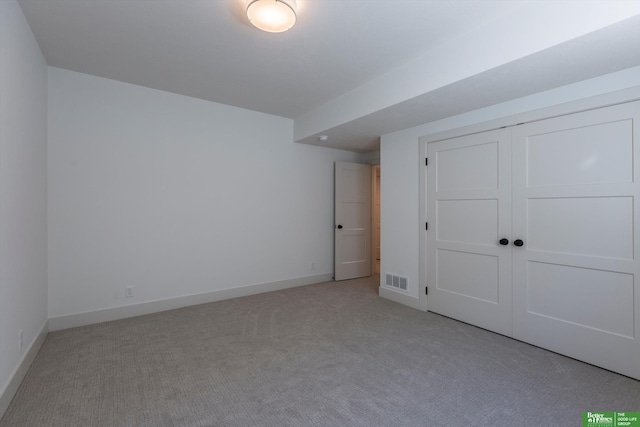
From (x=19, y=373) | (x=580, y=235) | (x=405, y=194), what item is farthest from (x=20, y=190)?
(x=580, y=235)

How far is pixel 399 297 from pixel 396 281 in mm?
221

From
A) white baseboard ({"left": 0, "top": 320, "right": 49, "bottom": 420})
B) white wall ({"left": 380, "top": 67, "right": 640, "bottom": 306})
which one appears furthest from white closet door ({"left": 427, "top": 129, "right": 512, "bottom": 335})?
white baseboard ({"left": 0, "top": 320, "right": 49, "bottom": 420})

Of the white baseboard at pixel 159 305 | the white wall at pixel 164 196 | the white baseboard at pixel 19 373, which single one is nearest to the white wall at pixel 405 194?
the white wall at pixel 164 196

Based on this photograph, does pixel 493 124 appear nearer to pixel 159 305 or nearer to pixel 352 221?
pixel 352 221

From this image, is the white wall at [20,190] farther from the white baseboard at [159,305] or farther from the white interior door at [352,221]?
the white interior door at [352,221]

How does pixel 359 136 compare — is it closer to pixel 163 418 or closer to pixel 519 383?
pixel 519 383

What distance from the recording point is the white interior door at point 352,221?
5.46 metres

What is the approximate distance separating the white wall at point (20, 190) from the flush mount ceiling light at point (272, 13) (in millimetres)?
1557

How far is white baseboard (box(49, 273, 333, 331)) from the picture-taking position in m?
3.28

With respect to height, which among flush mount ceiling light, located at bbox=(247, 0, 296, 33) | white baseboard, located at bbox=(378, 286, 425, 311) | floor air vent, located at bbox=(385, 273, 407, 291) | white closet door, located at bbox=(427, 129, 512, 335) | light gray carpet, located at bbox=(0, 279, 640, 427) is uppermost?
flush mount ceiling light, located at bbox=(247, 0, 296, 33)

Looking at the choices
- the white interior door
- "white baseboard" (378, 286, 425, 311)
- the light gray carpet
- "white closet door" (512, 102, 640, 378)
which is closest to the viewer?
the light gray carpet

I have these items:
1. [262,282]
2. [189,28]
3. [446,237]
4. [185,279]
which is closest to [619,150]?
[446,237]

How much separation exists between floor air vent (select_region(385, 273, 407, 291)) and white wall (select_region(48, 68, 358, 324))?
1.47 m

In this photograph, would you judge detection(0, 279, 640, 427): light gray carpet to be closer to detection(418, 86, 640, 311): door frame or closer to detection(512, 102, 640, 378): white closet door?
detection(512, 102, 640, 378): white closet door
